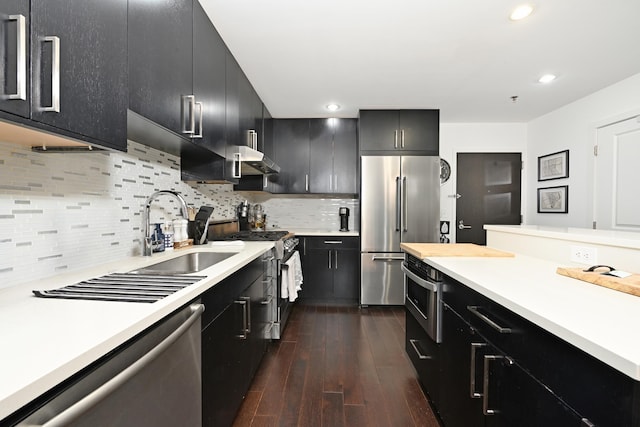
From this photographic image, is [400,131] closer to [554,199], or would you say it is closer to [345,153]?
[345,153]

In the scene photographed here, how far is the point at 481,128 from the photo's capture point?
4.24 meters

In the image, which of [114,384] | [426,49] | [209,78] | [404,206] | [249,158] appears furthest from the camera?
[404,206]

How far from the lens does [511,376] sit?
0.98 meters

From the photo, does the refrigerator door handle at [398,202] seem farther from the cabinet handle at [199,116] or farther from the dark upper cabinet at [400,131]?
the cabinet handle at [199,116]

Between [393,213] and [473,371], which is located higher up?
[393,213]

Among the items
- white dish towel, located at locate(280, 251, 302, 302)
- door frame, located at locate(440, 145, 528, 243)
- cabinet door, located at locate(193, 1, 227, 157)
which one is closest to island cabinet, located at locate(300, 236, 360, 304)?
white dish towel, located at locate(280, 251, 302, 302)

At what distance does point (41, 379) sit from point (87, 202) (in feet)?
3.83

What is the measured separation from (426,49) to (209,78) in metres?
1.60

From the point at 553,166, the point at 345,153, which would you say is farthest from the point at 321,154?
the point at 553,166

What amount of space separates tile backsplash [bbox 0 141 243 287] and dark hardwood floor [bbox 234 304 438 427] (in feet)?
4.01

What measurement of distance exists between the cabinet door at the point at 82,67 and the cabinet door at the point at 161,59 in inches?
1.6

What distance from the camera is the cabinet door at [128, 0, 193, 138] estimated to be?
3.83 ft

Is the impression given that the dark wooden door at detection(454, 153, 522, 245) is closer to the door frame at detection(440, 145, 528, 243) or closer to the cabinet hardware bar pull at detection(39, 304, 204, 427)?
the door frame at detection(440, 145, 528, 243)

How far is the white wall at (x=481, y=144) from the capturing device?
13.9ft
